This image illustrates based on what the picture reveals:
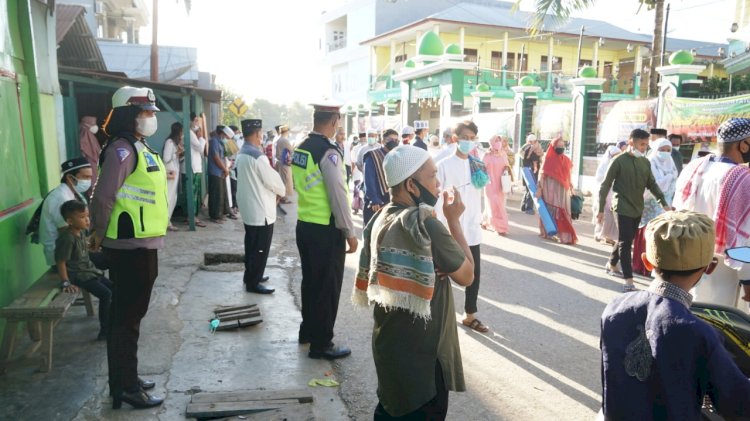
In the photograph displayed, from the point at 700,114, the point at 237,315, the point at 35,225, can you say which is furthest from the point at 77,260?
the point at 700,114

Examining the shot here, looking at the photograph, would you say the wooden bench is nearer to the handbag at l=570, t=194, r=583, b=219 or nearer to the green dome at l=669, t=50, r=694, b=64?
the handbag at l=570, t=194, r=583, b=219

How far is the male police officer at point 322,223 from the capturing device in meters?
4.42

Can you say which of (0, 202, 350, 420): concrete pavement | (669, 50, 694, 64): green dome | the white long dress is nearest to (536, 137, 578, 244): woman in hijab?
(669, 50, 694, 64): green dome

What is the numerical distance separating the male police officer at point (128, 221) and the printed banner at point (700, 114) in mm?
9904

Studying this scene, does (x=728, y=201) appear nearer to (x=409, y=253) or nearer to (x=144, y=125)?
(x=409, y=253)

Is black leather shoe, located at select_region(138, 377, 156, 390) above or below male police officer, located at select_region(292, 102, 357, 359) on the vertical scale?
below

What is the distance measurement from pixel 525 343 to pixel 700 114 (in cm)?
831

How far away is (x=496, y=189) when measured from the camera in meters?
10.4

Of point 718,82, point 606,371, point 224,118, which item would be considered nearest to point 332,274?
point 606,371

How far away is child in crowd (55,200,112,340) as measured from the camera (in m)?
4.67

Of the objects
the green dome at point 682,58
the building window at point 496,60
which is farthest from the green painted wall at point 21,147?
the building window at point 496,60

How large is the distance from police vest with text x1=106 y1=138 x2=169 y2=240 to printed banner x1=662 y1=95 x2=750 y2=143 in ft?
32.5

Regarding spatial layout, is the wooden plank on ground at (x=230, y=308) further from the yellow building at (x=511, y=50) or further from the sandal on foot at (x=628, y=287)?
the yellow building at (x=511, y=50)

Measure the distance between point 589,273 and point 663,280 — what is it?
5913 millimetres
